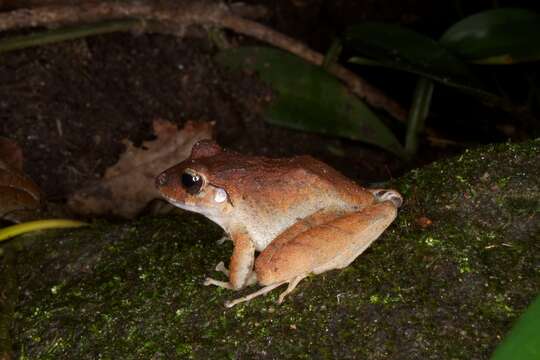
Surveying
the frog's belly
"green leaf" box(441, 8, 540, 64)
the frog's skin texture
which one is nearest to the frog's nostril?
the frog's skin texture

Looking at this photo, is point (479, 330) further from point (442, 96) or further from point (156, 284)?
point (442, 96)

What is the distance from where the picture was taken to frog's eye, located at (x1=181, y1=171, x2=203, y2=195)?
3041 mm

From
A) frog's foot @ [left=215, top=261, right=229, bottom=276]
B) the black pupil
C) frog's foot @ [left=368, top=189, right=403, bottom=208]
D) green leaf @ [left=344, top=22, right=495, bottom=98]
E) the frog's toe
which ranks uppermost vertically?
green leaf @ [left=344, top=22, right=495, bottom=98]

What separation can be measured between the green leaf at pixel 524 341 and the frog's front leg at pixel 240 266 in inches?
51.9

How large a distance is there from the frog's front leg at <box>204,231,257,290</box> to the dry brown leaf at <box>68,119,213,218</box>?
146 cm

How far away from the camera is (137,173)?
4469 millimetres

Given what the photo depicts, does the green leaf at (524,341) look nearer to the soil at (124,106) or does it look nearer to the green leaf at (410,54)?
the green leaf at (410,54)

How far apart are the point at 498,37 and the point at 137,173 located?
8.72 ft

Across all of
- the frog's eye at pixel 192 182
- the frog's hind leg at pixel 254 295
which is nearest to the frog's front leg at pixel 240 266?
the frog's hind leg at pixel 254 295

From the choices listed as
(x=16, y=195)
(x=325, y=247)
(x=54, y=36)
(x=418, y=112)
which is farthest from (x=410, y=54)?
(x=16, y=195)

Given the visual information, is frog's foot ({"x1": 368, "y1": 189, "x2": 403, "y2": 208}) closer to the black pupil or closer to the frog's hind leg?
the frog's hind leg

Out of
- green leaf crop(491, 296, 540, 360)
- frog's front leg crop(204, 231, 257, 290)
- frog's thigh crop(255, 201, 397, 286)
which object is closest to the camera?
green leaf crop(491, 296, 540, 360)

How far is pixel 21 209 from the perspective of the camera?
12.2ft

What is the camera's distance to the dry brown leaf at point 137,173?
14.3 ft
